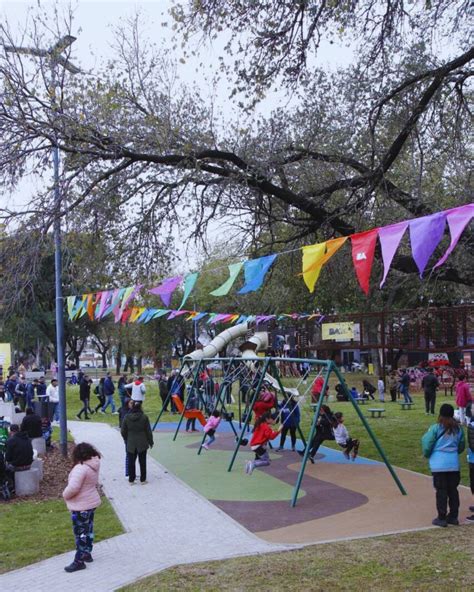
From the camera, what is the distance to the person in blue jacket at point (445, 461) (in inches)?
327

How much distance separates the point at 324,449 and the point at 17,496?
7543 mm

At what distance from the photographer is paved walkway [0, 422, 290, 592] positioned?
668 cm

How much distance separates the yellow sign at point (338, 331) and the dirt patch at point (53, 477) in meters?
21.0

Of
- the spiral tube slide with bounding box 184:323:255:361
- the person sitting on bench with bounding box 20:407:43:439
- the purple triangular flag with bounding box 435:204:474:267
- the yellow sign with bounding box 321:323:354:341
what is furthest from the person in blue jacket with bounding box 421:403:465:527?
the yellow sign with bounding box 321:323:354:341

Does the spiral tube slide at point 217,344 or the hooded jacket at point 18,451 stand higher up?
the spiral tube slide at point 217,344

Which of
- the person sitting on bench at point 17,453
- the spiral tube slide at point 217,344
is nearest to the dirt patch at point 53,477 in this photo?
the person sitting on bench at point 17,453

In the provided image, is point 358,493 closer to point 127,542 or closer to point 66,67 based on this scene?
point 127,542

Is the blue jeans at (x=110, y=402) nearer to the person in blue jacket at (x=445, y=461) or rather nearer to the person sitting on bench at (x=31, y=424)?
the person sitting on bench at (x=31, y=424)

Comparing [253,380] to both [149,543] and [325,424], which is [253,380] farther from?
[149,543]

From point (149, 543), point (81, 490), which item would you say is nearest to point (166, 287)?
point (149, 543)

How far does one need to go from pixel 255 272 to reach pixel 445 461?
4.73 metres

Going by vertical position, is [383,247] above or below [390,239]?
below

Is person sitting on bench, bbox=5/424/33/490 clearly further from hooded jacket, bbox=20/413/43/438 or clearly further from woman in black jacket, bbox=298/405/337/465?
woman in black jacket, bbox=298/405/337/465

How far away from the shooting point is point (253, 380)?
16.2 metres
